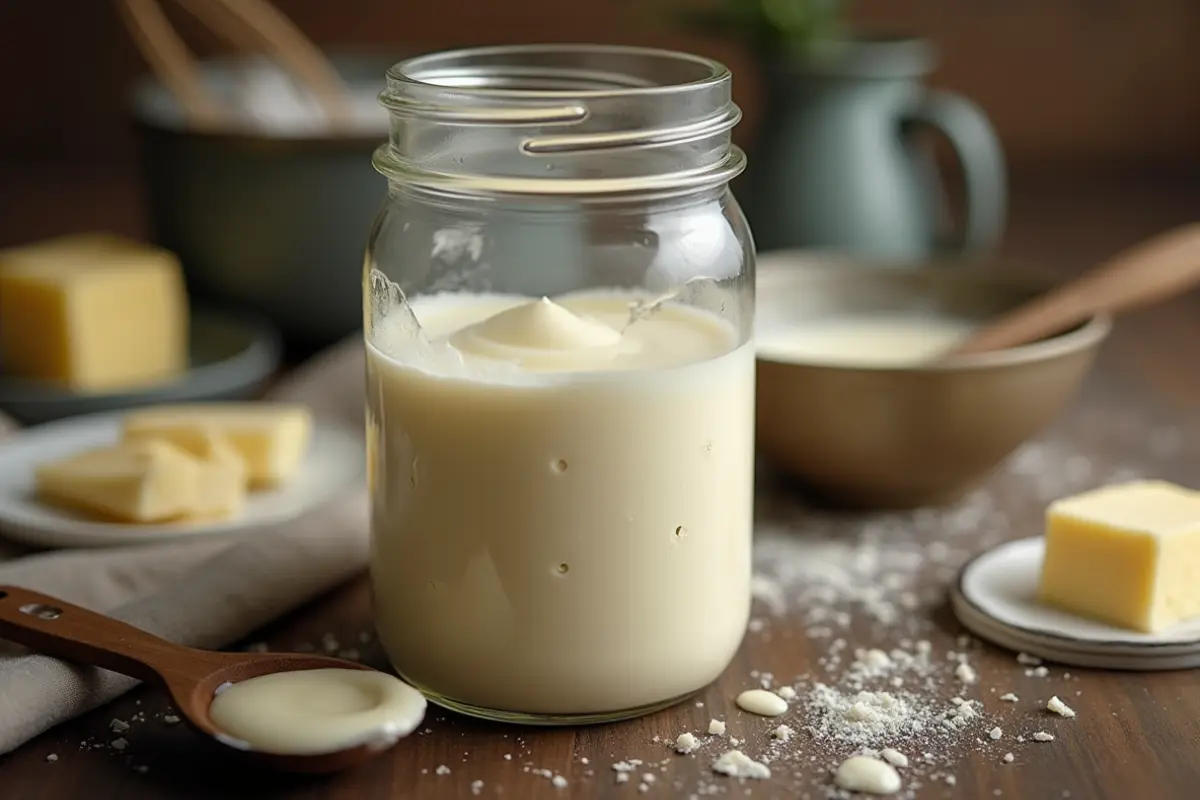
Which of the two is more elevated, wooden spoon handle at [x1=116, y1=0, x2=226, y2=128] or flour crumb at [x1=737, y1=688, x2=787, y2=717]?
wooden spoon handle at [x1=116, y1=0, x2=226, y2=128]

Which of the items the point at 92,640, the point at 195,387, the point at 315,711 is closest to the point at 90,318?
the point at 195,387

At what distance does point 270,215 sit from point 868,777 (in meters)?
0.98

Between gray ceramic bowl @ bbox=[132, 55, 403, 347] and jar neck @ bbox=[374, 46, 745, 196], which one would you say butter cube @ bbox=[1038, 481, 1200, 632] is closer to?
jar neck @ bbox=[374, 46, 745, 196]

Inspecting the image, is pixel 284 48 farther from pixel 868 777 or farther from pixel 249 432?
pixel 868 777

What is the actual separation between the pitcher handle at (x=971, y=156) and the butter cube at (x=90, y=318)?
2.60 ft

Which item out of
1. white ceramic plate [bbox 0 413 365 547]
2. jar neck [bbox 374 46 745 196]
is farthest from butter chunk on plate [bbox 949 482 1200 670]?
white ceramic plate [bbox 0 413 365 547]

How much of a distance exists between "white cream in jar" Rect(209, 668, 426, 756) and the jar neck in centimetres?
29

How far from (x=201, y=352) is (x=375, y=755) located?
0.86 meters

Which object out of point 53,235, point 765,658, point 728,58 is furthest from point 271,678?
point 728,58

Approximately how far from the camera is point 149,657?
915 mm

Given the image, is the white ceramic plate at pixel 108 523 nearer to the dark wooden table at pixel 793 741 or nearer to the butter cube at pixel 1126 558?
the dark wooden table at pixel 793 741

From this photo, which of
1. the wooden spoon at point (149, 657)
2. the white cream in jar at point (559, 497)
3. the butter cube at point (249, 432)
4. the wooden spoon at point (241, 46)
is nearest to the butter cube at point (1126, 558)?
the white cream in jar at point (559, 497)

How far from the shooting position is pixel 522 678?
92 centimetres

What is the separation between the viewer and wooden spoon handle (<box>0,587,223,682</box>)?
913mm
